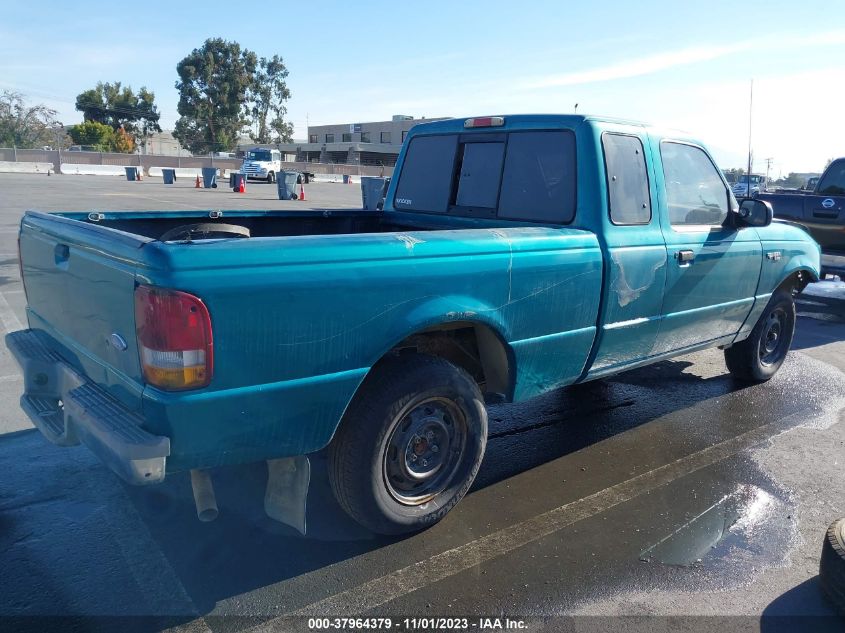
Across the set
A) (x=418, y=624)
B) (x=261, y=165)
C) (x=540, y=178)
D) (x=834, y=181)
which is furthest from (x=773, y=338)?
(x=261, y=165)

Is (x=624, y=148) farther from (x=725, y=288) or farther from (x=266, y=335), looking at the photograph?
(x=266, y=335)

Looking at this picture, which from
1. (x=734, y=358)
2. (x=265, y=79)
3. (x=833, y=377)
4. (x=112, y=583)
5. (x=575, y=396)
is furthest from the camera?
(x=265, y=79)

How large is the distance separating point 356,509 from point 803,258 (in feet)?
15.3

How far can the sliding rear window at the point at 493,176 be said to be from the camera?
411cm

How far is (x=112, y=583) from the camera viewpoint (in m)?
2.94

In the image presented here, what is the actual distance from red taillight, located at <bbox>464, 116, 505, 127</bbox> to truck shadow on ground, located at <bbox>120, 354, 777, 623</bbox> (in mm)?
2086

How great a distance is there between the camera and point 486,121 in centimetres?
451

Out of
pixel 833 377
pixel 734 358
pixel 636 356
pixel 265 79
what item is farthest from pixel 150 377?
pixel 265 79

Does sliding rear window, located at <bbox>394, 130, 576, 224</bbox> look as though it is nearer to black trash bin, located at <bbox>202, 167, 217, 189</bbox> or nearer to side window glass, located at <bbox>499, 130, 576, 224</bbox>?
side window glass, located at <bbox>499, 130, 576, 224</bbox>

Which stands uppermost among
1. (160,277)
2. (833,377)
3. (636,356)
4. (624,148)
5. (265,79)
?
(265,79)

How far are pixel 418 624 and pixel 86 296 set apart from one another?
199 cm

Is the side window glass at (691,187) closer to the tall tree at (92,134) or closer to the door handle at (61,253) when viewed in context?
the door handle at (61,253)

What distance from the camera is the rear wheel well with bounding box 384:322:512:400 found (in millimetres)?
3523

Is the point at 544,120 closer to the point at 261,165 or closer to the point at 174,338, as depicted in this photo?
the point at 174,338
